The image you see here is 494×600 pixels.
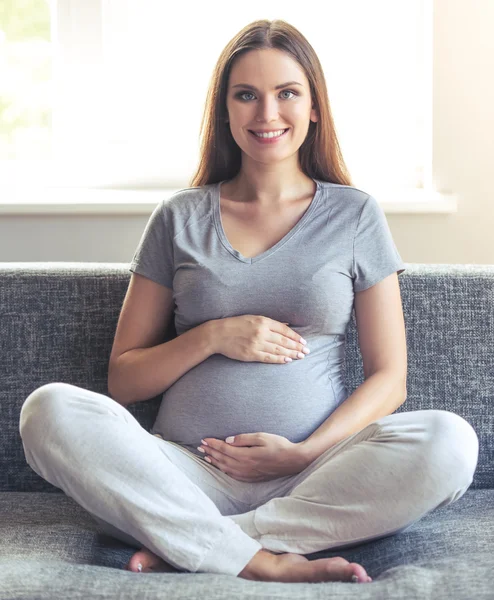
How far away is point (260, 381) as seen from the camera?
1574mm

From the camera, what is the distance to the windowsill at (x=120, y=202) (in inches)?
87.0

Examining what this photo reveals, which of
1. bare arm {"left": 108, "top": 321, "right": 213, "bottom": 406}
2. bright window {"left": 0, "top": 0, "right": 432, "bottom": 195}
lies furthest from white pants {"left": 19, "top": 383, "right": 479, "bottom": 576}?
bright window {"left": 0, "top": 0, "right": 432, "bottom": 195}

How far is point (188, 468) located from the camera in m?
1.51

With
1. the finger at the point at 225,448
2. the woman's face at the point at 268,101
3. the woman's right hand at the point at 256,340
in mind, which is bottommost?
the finger at the point at 225,448

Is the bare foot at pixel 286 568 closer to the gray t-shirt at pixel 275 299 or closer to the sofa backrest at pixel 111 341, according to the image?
the gray t-shirt at pixel 275 299

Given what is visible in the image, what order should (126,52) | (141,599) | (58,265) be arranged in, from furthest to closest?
1. (126,52)
2. (58,265)
3. (141,599)

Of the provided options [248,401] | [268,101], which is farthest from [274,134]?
[248,401]

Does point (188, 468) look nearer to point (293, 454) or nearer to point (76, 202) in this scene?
point (293, 454)

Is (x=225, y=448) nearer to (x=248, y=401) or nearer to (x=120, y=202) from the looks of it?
(x=248, y=401)

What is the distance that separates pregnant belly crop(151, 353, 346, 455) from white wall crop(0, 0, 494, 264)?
754 mm

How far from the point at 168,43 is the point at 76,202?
502 mm

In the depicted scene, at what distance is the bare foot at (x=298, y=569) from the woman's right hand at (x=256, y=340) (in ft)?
1.21

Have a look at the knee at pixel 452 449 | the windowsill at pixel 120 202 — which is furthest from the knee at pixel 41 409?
the windowsill at pixel 120 202

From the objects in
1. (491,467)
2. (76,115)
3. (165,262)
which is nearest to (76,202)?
(76,115)
